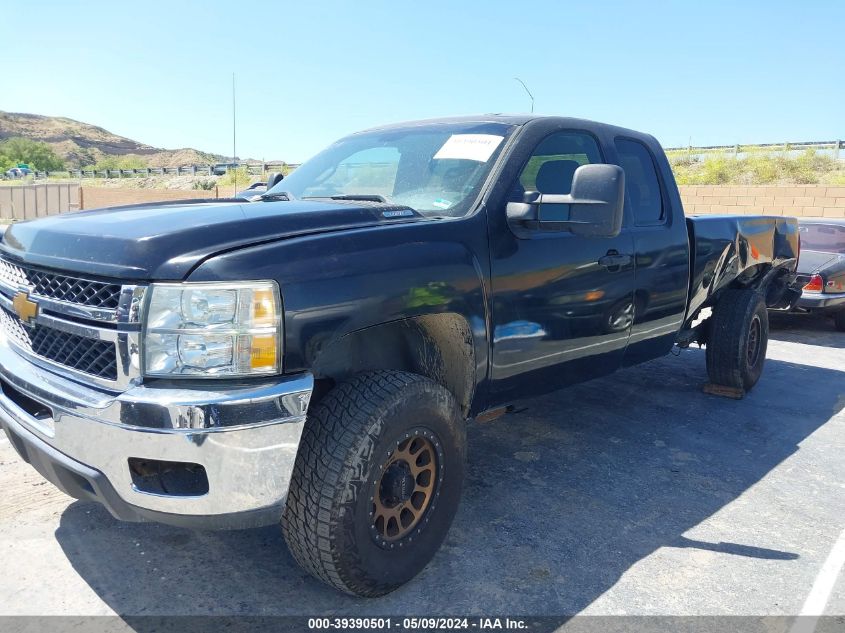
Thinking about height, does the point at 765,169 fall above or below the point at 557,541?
above

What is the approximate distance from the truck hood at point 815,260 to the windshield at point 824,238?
224mm

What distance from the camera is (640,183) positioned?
421 cm

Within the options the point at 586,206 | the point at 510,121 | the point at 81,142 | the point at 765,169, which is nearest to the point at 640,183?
the point at 510,121

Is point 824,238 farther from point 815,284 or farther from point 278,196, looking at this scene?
point 278,196

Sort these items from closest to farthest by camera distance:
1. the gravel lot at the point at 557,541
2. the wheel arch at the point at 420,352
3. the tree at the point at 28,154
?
the gravel lot at the point at 557,541 → the wheel arch at the point at 420,352 → the tree at the point at 28,154

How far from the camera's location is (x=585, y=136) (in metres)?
3.82

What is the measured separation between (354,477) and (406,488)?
0.98 ft

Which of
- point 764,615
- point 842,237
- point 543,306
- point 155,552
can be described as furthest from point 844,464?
point 842,237

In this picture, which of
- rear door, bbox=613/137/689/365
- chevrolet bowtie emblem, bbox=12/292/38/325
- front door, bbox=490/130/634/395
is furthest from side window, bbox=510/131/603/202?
chevrolet bowtie emblem, bbox=12/292/38/325

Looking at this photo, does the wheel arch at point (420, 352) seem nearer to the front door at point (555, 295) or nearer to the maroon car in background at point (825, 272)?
the front door at point (555, 295)

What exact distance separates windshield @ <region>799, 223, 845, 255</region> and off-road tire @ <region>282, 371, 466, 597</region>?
8184 millimetres

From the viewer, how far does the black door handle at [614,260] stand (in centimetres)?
359

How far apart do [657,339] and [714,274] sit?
0.88 m

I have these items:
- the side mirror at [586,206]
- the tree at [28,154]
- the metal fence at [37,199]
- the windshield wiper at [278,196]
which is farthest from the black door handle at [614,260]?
the tree at [28,154]
